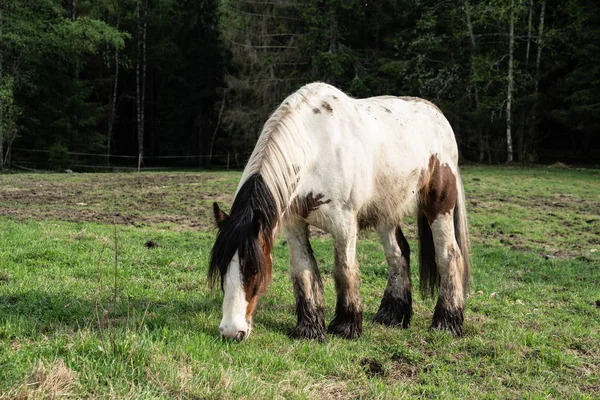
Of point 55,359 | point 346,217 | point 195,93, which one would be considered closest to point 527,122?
point 195,93

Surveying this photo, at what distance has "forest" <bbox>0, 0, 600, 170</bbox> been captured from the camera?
81.3 ft

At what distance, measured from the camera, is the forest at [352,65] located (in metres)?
24.8

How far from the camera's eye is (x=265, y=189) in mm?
3934

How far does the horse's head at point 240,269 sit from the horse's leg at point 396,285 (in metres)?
1.72

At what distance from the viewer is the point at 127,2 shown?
31.4 metres

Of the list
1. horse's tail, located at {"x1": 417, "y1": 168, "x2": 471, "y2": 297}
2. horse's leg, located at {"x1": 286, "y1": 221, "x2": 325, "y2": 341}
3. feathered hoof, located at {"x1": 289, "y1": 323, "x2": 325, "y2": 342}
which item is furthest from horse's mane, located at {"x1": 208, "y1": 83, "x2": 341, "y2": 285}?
horse's tail, located at {"x1": 417, "y1": 168, "x2": 471, "y2": 297}

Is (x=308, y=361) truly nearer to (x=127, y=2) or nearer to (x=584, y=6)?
(x=584, y=6)

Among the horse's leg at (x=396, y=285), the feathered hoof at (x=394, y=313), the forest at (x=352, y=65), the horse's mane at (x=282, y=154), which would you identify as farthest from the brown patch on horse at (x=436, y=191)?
the forest at (x=352, y=65)

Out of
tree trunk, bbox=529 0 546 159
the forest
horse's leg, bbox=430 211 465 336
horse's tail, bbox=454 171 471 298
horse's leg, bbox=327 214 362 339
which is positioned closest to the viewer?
horse's leg, bbox=327 214 362 339

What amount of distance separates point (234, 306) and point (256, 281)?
238 mm

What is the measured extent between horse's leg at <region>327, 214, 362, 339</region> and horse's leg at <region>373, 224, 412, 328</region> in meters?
0.61

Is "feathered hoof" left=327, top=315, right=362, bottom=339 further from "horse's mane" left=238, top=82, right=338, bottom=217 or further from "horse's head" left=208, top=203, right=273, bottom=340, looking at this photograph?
"horse's mane" left=238, top=82, right=338, bottom=217

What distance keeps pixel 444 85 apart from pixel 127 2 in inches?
758

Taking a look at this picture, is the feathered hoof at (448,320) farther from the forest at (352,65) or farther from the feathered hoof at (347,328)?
the forest at (352,65)
